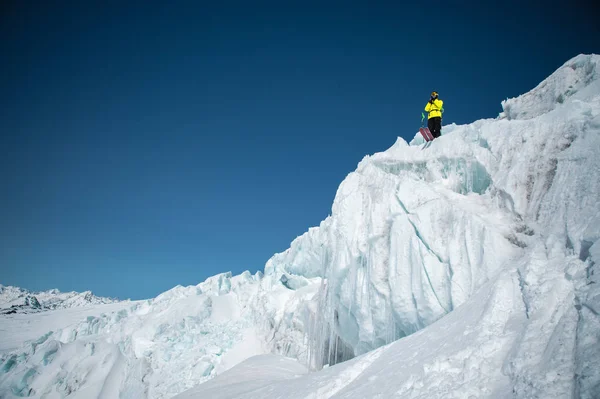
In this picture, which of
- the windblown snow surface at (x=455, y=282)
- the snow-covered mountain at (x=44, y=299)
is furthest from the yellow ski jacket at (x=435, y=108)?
the snow-covered mountain at (x=44, y=299)

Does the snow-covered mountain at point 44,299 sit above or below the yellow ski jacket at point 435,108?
above

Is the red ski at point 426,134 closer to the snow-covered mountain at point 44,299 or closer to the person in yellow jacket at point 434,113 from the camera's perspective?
the person in yellow jacket at point 434,113

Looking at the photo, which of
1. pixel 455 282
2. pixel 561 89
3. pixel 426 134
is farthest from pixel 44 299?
pixel 561 89

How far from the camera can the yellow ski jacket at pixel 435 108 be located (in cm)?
1126

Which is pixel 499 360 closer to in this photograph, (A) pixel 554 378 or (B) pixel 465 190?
(A) pixel 554 378

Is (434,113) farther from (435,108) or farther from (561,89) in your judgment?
(561,89)

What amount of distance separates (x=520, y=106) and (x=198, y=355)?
21143 mm

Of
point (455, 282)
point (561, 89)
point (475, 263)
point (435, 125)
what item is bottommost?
point (455, 282)

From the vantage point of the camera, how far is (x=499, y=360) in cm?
384

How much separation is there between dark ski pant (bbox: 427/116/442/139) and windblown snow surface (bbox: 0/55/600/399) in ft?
1.85

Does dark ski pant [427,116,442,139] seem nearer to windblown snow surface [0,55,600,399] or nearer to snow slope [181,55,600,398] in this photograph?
windblown snow surface [0,55,600,399]

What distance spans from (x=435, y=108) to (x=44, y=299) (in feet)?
412

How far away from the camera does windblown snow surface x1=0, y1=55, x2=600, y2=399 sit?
377cm

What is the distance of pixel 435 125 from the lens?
460 inches
